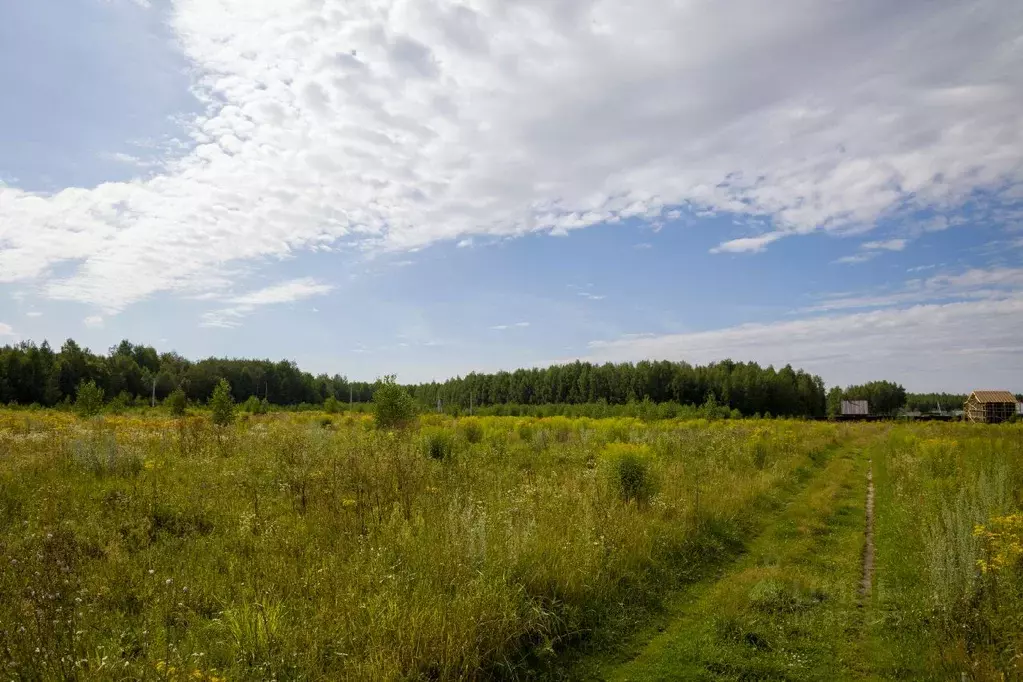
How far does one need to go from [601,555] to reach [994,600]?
421 centimetres

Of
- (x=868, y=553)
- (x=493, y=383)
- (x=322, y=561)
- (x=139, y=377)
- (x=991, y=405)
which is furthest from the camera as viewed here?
(x=493, y=383)

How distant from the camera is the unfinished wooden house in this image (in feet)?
187

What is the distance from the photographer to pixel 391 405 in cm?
2211

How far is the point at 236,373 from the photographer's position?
11006cm

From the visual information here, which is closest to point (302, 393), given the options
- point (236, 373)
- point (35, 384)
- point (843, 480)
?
point (236, 373)

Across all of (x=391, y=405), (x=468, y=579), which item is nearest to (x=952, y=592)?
(x=468, y=579)

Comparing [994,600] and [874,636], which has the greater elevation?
[994,600]

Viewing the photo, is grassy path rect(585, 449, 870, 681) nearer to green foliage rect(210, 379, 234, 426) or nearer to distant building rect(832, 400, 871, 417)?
green foliage rect(210, 379, 234, 426)

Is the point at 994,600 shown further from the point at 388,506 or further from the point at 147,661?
the point at 147,661

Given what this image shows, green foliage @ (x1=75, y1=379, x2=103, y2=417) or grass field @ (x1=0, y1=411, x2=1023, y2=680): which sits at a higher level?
green foliage @ (x1=75, y1=379, x2=103, y2=417)

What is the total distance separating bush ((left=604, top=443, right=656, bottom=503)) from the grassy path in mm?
2263

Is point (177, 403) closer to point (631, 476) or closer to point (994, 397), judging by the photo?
point (631, 476)

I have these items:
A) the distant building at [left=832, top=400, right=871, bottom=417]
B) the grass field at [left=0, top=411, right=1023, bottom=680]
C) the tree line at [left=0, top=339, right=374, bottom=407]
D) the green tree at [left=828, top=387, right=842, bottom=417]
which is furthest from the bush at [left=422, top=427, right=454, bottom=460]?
the green tree at [left=828, top=387, right=842, bottom=417]

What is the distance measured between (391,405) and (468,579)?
16808 mm
